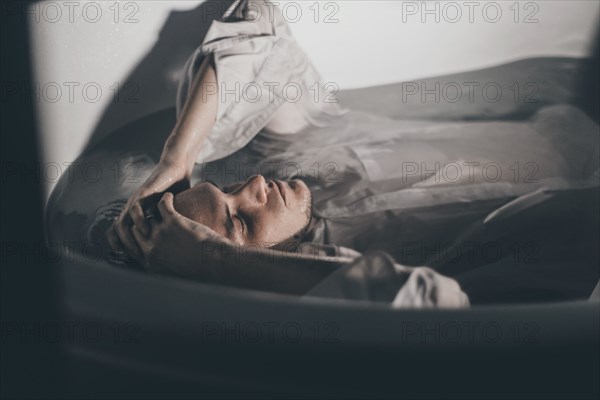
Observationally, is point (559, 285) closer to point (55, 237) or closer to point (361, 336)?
point (361, 336)

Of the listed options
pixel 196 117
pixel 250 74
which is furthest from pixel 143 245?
pixel 250 74

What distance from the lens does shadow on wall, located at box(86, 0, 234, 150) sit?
1.44m

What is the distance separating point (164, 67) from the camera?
149 cm

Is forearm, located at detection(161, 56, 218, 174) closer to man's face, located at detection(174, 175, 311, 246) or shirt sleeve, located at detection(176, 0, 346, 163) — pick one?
shirt sleeve, located at detection(176, 0, 346, 163)

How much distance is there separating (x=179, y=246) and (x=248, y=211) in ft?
0.34

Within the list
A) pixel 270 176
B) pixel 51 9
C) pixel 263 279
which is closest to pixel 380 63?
pixel 270 176

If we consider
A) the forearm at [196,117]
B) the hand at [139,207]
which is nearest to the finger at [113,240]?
the hand at [139,207]

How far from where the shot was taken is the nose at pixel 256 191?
3.60ft

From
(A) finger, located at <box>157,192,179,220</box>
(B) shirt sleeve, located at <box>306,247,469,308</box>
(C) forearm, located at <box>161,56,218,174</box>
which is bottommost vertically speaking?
(B) shirt sleeve, located at <box>306,247,469,308</box>

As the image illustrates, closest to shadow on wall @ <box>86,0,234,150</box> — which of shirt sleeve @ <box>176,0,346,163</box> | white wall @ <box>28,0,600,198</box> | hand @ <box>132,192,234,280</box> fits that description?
white wall @ <box>28,0,600,198</box>

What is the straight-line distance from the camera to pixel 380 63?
160 centimetres

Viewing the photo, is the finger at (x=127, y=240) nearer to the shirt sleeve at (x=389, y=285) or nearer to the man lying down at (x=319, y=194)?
the man lying down at (x=319, y=194)

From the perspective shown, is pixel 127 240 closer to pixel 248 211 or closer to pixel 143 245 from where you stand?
pixel 143 245

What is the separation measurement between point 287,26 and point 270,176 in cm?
29
